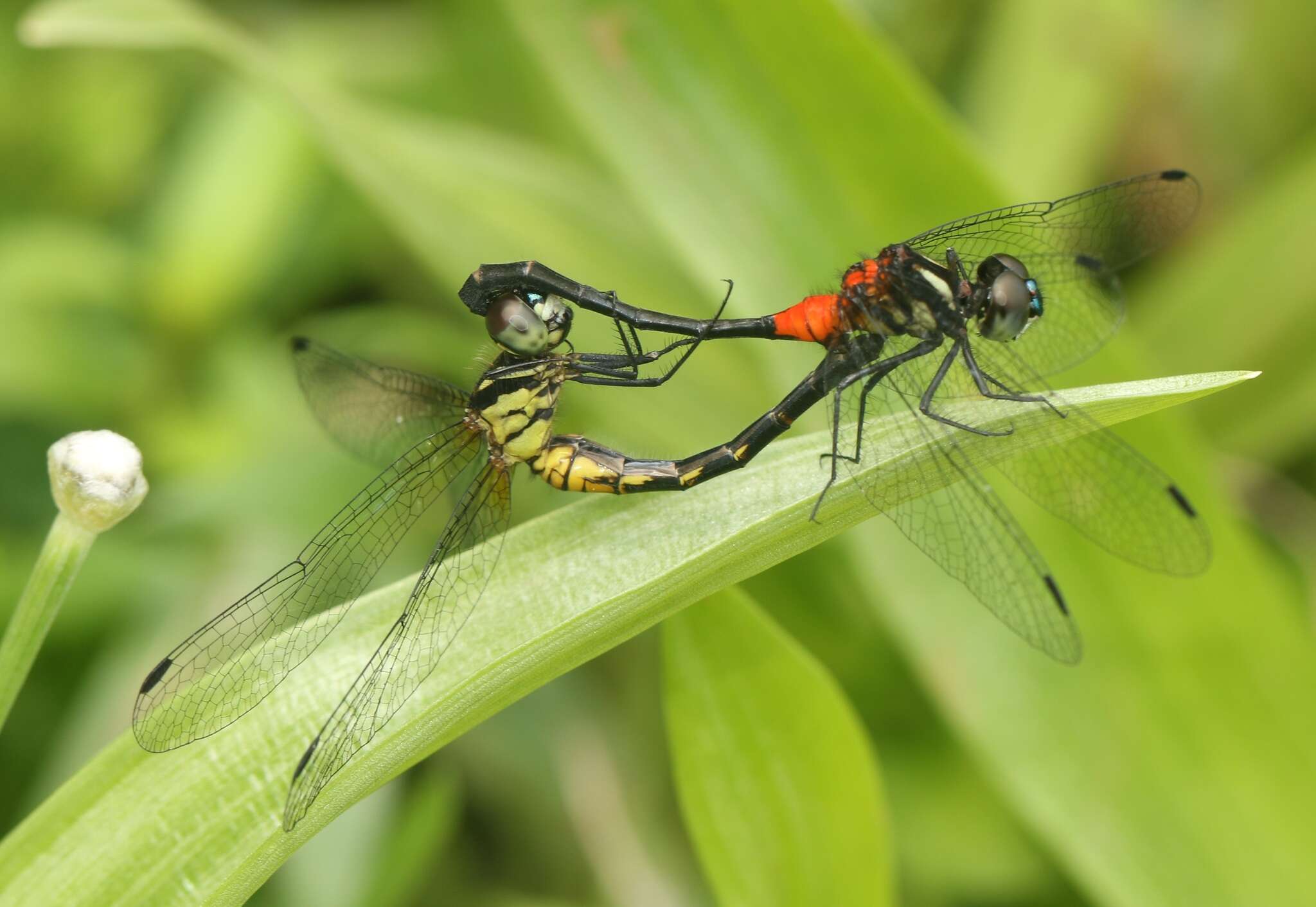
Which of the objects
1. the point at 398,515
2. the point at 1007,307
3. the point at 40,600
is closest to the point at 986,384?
the point at 1007,307

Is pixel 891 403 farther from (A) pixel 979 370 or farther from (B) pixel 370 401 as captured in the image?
(B) pixel 370 401

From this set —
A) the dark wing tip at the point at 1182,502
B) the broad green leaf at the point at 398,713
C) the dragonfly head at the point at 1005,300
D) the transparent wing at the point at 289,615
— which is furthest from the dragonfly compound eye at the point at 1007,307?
the transparent wing at the point at 289,615

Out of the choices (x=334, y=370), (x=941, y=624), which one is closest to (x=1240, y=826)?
(x=941, y=624)

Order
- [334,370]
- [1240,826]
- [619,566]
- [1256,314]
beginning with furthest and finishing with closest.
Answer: [1256,314]
[334,370]
[1240,826]
[619,566]

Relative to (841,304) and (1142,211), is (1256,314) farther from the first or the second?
(841,304)

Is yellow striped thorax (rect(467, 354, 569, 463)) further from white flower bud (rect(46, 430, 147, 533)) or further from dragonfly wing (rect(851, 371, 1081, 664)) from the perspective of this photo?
white flower bud (rect(46, 430, 147, 533))

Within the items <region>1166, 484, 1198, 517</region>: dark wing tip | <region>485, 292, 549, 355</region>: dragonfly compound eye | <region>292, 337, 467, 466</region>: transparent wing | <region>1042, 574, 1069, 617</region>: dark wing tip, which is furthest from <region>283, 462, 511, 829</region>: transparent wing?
<region>1166, 484, 1198, 517</region>: dark wing tip
